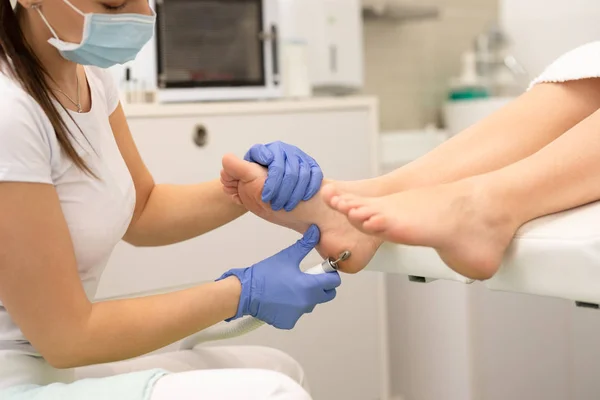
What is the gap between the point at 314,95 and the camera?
79.4 inches

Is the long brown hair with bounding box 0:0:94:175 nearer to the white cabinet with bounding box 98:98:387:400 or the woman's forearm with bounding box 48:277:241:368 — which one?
the woman's forearm with bounding box 48:277:241:368

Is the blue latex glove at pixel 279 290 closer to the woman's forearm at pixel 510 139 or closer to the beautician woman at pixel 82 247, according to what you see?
the beautician woman at pixel 82 247

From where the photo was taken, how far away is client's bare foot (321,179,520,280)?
85 centimetres

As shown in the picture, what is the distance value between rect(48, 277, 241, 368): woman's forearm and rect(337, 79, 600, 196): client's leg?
24cm

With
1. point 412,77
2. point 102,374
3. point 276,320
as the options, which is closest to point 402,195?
point 276,320

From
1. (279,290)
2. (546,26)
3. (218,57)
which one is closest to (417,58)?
(546,26)

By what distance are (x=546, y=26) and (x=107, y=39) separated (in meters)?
1.72

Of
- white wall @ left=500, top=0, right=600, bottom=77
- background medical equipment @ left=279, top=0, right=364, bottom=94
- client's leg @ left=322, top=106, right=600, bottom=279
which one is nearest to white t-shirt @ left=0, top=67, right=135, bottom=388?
client's leg @ left=322, top=106, right=600, bottom=279

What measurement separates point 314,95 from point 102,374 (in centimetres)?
114

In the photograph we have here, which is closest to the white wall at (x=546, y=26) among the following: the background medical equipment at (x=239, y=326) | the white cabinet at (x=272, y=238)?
the white cabinet at (x=272, y=238)

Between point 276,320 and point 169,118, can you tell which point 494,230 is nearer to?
point 276,320

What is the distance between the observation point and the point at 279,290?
96 cm

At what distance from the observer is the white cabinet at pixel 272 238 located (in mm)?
1552

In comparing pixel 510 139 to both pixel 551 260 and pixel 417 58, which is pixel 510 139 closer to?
pixel 551 260
